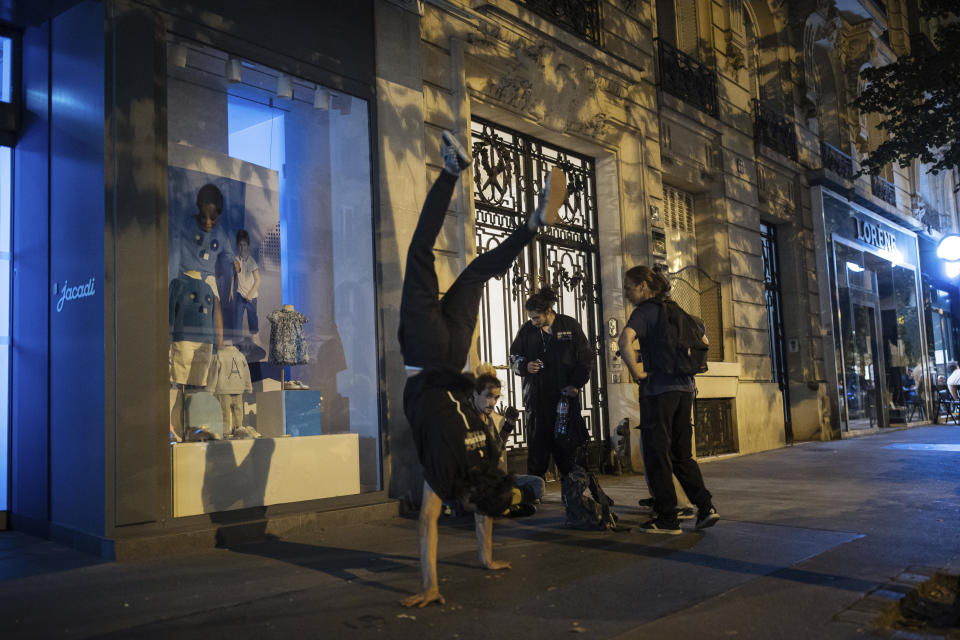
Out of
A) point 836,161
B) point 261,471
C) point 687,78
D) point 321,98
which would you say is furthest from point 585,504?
point 836,161

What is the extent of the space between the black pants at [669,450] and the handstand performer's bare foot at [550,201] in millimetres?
2141

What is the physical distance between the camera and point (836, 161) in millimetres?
17203

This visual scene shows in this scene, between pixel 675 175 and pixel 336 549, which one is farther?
pixel 675 175

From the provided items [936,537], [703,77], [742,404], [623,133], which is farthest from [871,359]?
[936,537]

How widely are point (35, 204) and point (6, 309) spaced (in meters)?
0.87

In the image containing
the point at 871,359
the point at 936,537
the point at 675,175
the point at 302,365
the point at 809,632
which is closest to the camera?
the point at 809,632

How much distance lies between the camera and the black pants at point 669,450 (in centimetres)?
547

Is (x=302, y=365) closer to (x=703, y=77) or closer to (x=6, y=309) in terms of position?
(x=6, y=309)

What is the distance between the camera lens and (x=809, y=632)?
3.19 m

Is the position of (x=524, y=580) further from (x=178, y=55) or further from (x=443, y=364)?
(x=178, y=55)

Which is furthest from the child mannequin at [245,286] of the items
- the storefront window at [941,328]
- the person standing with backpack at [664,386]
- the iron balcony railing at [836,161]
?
the storefront window at [941,328]

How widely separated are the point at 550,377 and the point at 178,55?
→ 3792mm

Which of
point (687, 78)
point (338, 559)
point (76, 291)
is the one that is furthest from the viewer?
point (687, 78)

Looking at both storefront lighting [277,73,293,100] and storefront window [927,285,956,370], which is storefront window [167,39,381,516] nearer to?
storefront lighting [277,73,293,100]
